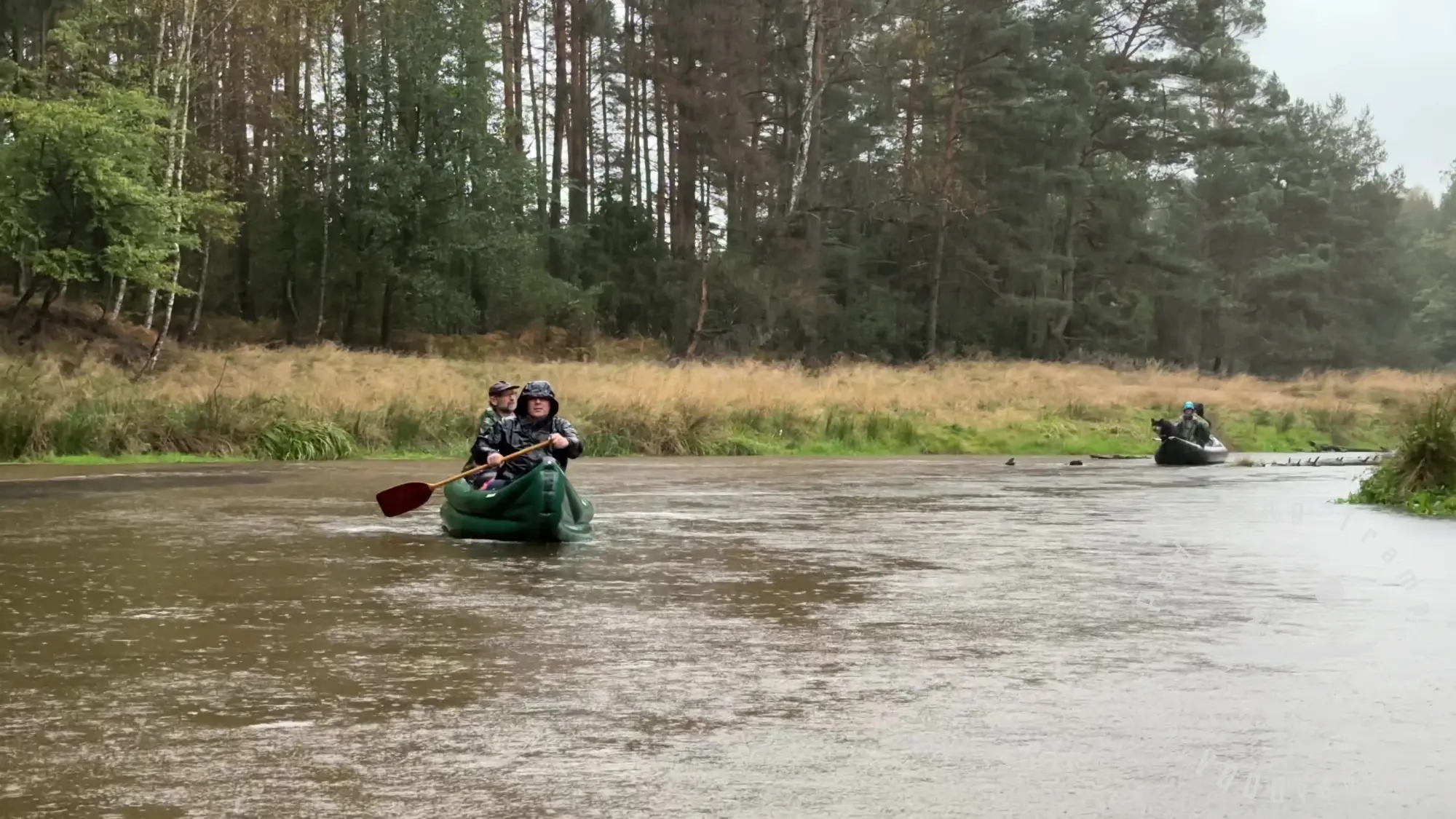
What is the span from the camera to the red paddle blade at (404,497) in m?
14.3

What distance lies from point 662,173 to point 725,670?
44.0 meters

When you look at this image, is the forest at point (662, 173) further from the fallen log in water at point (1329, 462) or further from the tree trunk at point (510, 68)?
the fallen log in water at point (1329, 462)

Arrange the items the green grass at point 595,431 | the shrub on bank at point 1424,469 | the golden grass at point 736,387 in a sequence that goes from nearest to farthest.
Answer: the shrub on bank at point 1424,469, the green grass at point 595,431, the golden grass at point 736,387

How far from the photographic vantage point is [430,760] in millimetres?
5480

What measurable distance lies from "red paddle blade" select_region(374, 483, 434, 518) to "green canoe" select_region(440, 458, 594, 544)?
65 cm

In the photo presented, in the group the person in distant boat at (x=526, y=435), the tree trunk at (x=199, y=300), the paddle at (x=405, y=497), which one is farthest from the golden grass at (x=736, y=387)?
the person in distant boat at (x=526, y=435)

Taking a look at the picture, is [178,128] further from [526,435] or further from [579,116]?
[526,435]

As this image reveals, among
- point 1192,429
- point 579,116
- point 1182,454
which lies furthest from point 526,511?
point 579,116

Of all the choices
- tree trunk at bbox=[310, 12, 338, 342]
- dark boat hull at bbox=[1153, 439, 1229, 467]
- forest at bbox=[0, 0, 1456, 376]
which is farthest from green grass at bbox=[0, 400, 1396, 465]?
tree trunk at bbox=[310, 12, 338, 342]

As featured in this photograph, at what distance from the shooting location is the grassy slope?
2352cm

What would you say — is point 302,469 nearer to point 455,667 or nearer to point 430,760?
point 455,667

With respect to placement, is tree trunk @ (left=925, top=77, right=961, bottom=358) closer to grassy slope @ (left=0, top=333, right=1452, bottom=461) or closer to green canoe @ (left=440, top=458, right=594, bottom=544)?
grassy slope @ (left=0, top=333, right=1452, bottom=461)

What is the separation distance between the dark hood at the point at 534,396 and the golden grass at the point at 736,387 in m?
12.3

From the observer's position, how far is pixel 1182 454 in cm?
2589
